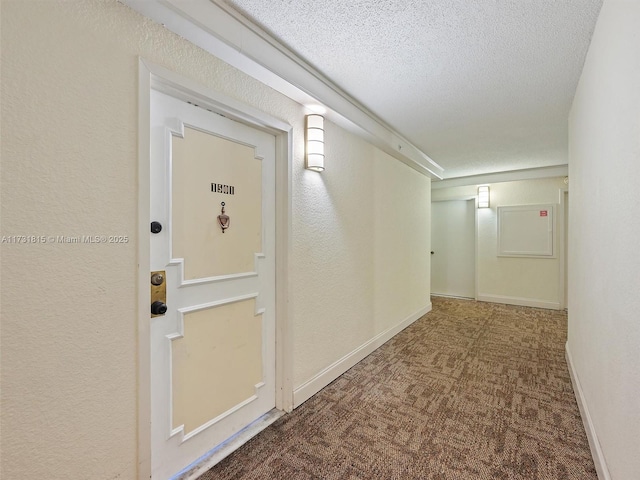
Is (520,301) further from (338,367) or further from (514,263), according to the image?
(338,367)

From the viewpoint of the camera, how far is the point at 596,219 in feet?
5.68

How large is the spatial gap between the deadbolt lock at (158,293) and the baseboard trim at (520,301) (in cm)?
568

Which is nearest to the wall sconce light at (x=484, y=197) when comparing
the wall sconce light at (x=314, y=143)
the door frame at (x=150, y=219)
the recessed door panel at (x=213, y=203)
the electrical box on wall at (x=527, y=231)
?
the electrical box on wall at (x=527, y=231)

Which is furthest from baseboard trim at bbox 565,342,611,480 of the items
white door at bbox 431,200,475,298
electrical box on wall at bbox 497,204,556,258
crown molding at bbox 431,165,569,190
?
crown molding at bbox 431,165,569,190

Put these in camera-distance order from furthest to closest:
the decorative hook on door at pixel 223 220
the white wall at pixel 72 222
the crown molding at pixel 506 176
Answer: the crown molding at pixel 506 176
the decorative hook on door at pixel 223 220
the white wall at pixel 72 222

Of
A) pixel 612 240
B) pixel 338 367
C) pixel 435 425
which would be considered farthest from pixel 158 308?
pixel 612 240

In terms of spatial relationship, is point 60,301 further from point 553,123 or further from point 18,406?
point 553,123

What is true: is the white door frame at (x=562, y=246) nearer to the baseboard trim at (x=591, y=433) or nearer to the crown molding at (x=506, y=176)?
the crown molding at (x=506, y=176)

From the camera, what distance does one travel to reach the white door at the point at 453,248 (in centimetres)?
594

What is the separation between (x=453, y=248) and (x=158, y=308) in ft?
18.9

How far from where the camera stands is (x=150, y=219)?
1441 millimetres

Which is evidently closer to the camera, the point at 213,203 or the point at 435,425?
the point at 213,203

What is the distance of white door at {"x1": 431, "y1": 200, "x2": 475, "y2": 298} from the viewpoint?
594 centimetres

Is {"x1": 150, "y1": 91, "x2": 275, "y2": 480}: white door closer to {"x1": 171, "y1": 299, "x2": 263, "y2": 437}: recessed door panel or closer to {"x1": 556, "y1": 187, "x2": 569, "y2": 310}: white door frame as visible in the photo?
{"x1": 171, "y1": 299, "x2": 263, "y2": 437}: recessed door panel
